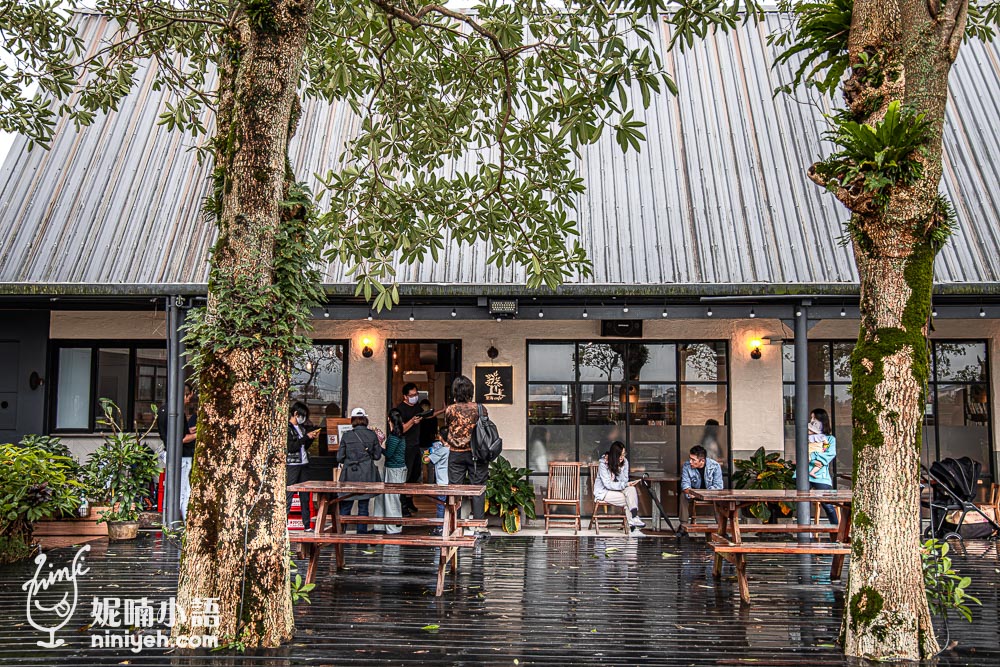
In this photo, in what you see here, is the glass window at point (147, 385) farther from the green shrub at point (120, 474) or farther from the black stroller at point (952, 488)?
the black stroller at point (952, 488)

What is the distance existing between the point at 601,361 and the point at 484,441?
3.36 metres

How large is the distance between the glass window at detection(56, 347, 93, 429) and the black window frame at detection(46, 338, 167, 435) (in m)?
0.04

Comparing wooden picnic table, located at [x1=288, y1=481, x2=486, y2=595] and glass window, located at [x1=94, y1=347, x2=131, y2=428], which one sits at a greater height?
glass window, located at [x1=94, y1=347, x2=131, y2=428]

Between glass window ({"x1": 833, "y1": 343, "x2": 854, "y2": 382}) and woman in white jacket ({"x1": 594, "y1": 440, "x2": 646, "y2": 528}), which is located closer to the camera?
woman in white jacket ({"x1": 594, "y1": 440, "x2": 646, "y2": 528})

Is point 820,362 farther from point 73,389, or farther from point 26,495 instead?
point 73,389

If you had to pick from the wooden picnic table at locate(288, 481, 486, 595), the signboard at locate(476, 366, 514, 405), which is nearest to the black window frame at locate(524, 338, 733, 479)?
the signboard at locate(476, 366, 514, 405)

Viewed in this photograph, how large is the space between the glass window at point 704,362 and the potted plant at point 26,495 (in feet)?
25.4

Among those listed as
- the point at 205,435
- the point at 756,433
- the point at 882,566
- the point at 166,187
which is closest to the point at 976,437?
the point at 756,433

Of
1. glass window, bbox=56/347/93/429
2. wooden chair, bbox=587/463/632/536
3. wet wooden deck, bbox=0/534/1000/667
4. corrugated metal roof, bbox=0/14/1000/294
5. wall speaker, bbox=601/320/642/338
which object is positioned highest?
corrugated metal roof, bbox=0/14/1000/294

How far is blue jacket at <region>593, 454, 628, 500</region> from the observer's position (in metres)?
9.92

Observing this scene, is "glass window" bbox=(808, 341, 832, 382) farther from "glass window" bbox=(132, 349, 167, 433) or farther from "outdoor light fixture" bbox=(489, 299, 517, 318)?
"glass window" bbox=(132, 349, 167, 433)

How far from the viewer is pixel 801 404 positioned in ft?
29.5

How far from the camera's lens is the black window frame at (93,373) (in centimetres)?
1116

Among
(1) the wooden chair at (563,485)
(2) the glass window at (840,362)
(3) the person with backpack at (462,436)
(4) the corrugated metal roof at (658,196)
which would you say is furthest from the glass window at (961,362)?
(3) the person with backpack at (462,436)
